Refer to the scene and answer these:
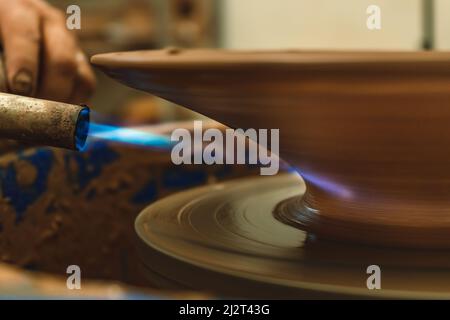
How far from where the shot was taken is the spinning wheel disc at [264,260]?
58 centimetres

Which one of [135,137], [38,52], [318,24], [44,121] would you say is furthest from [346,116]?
[318,24]

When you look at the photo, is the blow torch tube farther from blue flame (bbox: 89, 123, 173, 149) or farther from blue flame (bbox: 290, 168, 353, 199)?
blue flame (bbox: 89, 123, 173, 149)

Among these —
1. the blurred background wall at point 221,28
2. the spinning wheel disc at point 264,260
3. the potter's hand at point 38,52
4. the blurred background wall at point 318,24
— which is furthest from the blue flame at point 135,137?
the blurred background wall at point 318,24

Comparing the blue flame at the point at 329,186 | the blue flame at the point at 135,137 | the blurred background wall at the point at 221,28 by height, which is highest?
the blurred background wall at the point at 221,28

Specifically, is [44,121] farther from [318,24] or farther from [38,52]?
[318,24]

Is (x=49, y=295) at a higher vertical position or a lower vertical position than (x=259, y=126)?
lower

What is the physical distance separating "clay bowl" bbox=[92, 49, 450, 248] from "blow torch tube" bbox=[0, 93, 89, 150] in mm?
86

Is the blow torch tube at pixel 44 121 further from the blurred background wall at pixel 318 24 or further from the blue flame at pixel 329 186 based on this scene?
the blurred background wall at pixel 318 24

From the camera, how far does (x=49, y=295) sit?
0.42m

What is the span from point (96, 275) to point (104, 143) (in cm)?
26

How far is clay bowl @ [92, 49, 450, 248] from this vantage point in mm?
562

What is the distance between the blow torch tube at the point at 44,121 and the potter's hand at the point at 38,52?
25 centimetres
